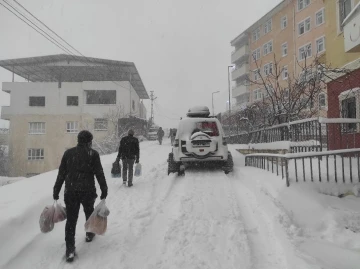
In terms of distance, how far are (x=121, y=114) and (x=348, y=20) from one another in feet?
100

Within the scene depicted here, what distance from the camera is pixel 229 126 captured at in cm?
2248

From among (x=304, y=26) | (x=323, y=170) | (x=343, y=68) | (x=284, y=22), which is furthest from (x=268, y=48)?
(x=323, y=170)

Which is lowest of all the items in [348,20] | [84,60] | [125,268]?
[125,268]

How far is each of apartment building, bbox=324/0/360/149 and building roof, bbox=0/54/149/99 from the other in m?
27.2

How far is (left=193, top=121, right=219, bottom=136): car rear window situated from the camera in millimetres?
9977

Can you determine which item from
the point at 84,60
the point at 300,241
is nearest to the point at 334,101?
the point at 300,241

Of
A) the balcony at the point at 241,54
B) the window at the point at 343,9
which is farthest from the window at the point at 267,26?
the window at the point at 343,9

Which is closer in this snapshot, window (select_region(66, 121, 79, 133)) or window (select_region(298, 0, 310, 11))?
window (select_region(298, 0, 310, 11))

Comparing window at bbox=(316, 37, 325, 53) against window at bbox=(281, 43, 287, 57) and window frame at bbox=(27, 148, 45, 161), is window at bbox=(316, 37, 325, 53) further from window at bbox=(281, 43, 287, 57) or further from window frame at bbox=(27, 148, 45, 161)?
window frame at bbox=(27, 148, 45, 161)

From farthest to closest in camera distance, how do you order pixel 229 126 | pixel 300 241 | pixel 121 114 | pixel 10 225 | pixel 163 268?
1. pixel 121 114
2. pixel 229 126
3. pixel 10 225
4. pixel 300 241
5. pixel 163 268

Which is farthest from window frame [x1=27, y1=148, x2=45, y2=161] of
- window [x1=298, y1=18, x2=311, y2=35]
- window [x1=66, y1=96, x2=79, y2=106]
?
window [x1=298, y1=18, x2=311, y2=35]

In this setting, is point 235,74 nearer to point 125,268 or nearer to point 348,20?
point 348,20

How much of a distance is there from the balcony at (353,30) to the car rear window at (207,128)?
487 cm

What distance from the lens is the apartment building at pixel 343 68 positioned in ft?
30.3
